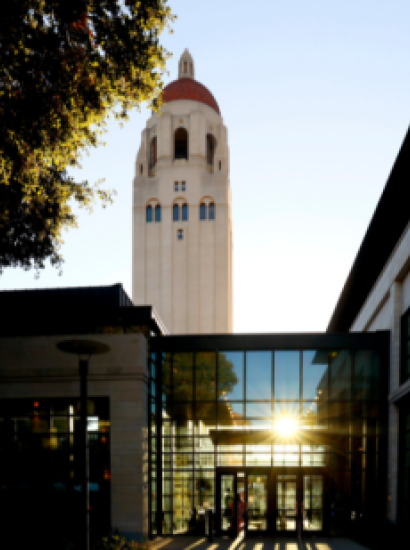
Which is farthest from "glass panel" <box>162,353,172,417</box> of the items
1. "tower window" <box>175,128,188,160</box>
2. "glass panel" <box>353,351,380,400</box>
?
"tower window" <box>175,128,188,160</box>

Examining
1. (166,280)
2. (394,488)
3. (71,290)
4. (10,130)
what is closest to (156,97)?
(10,130)

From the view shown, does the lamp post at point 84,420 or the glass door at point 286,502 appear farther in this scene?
the glass door at point 286,502

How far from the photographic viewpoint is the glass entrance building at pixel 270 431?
74.0 ft

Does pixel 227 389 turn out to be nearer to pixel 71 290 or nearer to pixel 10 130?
pixel 71 290

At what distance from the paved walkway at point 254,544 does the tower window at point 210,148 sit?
60.4 meters

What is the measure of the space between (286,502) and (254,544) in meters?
2.34

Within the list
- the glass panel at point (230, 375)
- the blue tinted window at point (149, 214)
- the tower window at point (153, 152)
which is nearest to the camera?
the glass panel at point (230, 375)

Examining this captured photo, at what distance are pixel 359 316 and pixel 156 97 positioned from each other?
18668mm

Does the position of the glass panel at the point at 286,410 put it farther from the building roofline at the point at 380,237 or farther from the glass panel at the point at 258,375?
the building roofline at the point at 380,237

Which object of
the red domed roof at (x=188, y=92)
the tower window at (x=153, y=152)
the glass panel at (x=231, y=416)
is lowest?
the glass panel at (x=231, y=416)

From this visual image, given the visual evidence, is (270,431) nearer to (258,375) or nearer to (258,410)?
(258,410)

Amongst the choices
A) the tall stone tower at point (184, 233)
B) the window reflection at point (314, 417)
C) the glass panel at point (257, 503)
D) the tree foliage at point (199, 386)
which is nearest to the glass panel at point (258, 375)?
the tree foliage at point (199, 386)

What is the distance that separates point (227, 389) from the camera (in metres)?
23.3

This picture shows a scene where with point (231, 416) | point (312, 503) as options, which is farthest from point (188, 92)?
point (312, 503)
